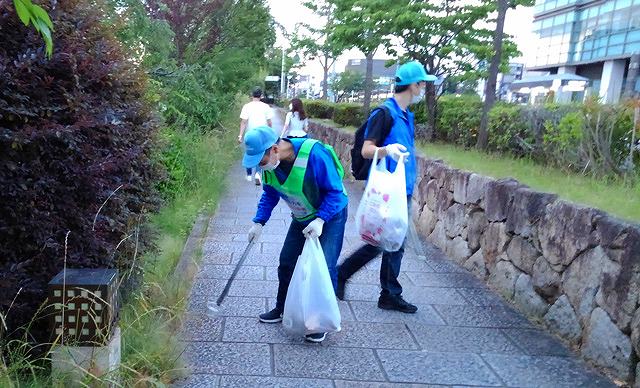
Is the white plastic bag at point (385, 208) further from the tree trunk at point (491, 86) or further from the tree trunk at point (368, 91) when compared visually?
the tree trunk at point (368, 91)

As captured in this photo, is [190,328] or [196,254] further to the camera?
[196,254]

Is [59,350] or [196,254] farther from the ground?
[59,350]

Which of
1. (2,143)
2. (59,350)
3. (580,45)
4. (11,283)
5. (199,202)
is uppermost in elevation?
(580,45)

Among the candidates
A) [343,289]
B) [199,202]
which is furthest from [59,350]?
[199,202]

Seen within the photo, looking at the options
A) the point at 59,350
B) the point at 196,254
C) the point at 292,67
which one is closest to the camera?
the point at 59,350

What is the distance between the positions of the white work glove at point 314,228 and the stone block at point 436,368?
88 centimetres

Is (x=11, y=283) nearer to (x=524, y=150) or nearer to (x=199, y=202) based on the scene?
(x=199, y=202)

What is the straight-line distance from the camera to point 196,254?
6.09m

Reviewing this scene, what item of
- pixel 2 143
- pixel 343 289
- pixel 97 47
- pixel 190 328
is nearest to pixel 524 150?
pixel 343 289

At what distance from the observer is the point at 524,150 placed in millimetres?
7980

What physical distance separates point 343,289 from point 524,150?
164 inches

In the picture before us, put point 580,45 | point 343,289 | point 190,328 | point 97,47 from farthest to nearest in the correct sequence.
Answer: point 580,45
point 343,289
point 190,328
point 97,47

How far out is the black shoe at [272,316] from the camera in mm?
4422

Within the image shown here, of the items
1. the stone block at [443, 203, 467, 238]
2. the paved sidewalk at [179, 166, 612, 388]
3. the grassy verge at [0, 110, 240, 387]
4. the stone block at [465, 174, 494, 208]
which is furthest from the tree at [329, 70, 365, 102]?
the paved sidewalk at [179, 166, 612, 388]
